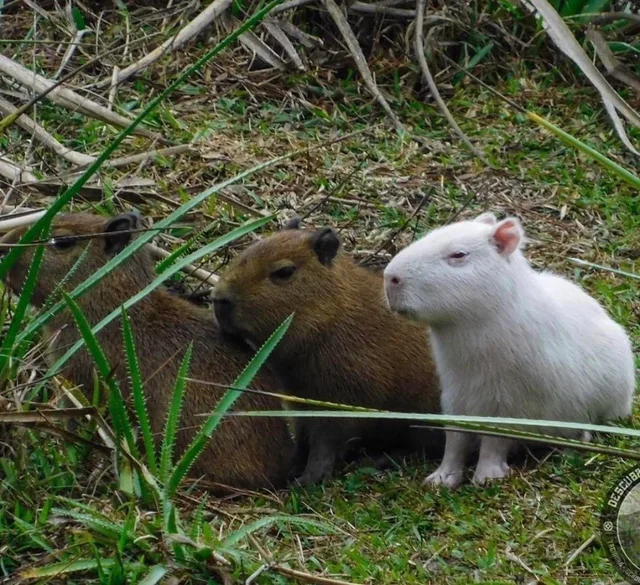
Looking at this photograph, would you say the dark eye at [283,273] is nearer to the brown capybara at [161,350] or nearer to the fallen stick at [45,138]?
the brown capybara at [161,350]

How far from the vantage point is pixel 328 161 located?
7145 mm

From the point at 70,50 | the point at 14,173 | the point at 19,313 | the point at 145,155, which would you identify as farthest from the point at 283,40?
the point at 19,313

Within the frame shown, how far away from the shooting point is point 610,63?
7250 millimetres

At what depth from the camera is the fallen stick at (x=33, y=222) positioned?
5121 mm

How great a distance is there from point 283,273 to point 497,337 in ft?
3.22

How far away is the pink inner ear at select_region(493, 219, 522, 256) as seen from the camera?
4.64 metres

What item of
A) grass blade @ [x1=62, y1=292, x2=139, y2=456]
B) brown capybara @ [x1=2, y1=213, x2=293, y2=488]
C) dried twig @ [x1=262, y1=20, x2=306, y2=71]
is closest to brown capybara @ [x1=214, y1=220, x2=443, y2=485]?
brown capybara @ [x1=2, y1=213, x2=293, y2=488]

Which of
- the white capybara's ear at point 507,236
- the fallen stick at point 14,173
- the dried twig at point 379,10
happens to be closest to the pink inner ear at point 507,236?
the white capybara's ear at point 507,236

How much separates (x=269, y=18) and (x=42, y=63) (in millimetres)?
1431

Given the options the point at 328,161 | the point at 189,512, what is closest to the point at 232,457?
the point at 189,512

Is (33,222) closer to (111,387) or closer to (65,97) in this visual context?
(111,387)

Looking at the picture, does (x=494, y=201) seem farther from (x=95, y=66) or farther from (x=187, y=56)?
(x=95, y=66)

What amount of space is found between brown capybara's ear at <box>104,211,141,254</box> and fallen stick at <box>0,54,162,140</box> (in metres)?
1.71

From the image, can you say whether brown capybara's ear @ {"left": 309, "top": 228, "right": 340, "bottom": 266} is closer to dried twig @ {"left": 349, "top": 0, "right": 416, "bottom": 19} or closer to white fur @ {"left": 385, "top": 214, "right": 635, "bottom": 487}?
white fur @ {"left": 385, "top": 214, "right": 635, "bottom": 487}
